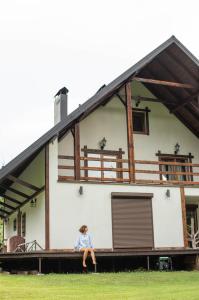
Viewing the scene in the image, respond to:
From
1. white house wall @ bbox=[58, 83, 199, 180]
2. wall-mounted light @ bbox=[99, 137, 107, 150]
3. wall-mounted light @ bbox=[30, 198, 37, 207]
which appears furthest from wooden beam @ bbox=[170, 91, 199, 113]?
wall-mounted light @ bbox=[30, 198, 37, 207]

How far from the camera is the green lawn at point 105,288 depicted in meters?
7.39

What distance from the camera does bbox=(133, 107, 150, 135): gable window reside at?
18056 millimetres

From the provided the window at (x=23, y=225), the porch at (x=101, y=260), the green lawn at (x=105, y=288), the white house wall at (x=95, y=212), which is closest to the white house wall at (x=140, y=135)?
the white house wall at (x=95, y=212)

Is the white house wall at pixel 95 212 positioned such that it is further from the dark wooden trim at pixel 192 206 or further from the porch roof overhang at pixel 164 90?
the dark wooden trim at pixel 192 206

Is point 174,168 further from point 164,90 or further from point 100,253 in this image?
point 100,253

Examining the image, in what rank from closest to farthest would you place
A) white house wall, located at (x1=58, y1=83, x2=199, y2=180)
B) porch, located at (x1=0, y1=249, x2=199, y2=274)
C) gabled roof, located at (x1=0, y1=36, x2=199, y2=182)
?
porch, located at (x1=0, y1=249, x2=199, y2=274) < gabled roof, located at (x1=0, y1=36, x2=199, y2=182) < white house wall, located at (x1=58, y1=83, x2=199, y2=180)

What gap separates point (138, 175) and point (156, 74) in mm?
3458

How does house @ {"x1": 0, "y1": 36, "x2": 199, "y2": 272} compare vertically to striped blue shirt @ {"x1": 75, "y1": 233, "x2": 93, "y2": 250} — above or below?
above

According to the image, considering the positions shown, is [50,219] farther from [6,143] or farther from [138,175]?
[6,143]

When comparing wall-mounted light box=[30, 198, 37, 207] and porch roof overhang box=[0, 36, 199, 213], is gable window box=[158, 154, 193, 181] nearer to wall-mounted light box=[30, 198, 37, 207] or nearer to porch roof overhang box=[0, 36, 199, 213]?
porch roof overhang box=[0, 36, 199, 213]

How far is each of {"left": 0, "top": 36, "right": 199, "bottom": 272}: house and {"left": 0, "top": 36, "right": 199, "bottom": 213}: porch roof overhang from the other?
3 centimetres

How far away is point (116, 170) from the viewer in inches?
593

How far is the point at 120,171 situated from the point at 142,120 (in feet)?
11.6

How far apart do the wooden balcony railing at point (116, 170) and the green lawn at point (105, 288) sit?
4.83m
